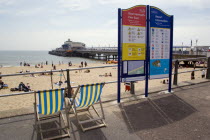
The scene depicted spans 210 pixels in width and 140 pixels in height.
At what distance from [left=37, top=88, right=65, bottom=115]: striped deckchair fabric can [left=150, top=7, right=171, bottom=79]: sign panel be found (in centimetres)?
299

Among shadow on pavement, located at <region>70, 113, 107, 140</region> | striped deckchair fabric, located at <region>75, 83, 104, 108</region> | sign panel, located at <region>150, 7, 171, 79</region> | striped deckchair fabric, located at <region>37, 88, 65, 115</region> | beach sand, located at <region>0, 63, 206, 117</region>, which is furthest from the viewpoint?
beach sand, located at <region>0, 63, 206, 117</region>

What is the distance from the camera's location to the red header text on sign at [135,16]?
4.64 metres

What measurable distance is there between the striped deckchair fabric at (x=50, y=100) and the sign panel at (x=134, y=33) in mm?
2052

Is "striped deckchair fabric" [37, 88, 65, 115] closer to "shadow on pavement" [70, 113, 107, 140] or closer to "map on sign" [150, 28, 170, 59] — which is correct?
"shadow on pavement" [70, 113, 107, 140]

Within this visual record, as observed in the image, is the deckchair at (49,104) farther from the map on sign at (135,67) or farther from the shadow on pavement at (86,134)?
the map on sign at (135,67)

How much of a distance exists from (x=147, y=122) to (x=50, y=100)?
2037mm

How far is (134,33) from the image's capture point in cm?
484

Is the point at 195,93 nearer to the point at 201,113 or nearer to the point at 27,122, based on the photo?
the point at 201,113

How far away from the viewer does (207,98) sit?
5250 mm

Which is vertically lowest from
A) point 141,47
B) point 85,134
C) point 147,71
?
point 85,134

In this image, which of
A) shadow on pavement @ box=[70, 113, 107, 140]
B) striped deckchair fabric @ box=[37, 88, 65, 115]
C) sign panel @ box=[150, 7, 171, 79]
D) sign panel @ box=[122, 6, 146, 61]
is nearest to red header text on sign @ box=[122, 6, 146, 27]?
sign panel @ box=[122, 6, 146, 61]

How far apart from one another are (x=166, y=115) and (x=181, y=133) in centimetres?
84

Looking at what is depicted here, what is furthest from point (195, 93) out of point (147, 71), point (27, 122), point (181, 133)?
point (27, 122)

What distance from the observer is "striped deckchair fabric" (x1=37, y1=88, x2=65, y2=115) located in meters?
3.31
